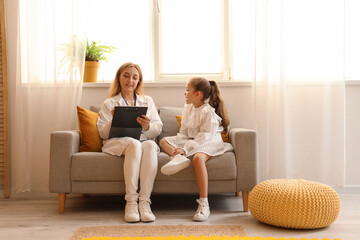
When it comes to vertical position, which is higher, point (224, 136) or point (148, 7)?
point (148, 7)

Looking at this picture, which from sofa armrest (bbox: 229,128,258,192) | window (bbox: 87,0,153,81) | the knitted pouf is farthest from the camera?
window (bbox: 87,0,153,81)

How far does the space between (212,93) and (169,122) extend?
0.47m

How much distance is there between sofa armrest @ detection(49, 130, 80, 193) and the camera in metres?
2.64

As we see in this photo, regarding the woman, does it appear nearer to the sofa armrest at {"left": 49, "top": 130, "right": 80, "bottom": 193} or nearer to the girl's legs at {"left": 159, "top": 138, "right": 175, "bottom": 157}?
the girl's legs at {"left": 159, "top": 138, "right": 175, "bottom": 157}

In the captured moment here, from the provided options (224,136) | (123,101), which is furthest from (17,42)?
(224,136)

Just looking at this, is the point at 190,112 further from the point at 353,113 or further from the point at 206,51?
the point at 353,113

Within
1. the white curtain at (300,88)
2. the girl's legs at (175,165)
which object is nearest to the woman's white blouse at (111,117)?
the girl's legs at (175,165)

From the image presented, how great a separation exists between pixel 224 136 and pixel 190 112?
33cm

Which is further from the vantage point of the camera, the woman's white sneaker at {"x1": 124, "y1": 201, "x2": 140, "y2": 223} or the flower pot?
the flower pot

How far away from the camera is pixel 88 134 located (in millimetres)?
2836

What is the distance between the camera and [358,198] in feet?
10.3

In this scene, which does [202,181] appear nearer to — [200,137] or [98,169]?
[200,137]

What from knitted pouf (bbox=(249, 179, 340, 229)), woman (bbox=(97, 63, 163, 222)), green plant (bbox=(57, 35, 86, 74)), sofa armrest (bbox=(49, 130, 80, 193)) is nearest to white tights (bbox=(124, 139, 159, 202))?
woman (bbox=(97, 63, 163, 222))

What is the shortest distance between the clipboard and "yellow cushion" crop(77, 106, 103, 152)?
145 mm
